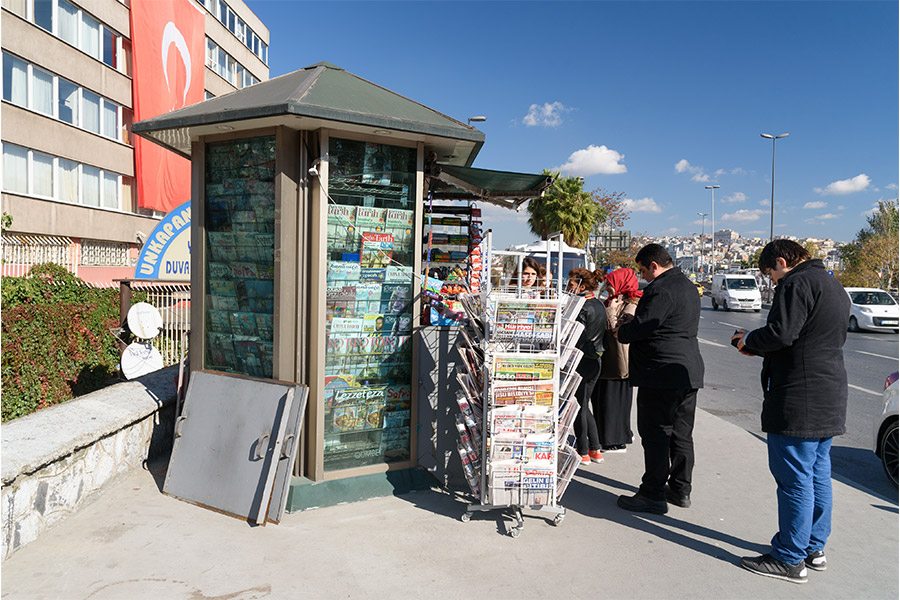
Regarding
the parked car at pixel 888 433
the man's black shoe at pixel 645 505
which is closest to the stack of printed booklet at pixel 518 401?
the man's black shoe at pixel 645 505

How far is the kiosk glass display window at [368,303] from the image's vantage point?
187 inches

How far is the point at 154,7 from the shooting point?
26.6m

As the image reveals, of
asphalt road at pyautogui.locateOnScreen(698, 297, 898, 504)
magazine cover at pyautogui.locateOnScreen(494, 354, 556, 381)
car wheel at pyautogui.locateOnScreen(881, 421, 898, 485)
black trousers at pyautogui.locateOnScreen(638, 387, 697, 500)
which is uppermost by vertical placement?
magazine cover at pyautogui.locateOnScreen(494, 354, 556, 381)

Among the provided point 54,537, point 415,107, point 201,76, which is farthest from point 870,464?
point 201,76

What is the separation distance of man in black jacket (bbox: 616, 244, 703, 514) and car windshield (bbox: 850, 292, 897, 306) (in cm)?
2121

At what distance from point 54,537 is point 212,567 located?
109 centimetres

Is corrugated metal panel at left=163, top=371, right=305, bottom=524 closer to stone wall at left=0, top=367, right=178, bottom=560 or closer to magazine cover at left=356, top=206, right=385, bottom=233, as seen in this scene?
stone wall at left=0, top=367, right=178, bottom=560

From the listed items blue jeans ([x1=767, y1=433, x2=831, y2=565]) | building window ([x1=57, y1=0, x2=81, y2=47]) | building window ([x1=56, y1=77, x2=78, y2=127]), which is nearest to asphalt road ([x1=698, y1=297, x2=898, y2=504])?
blue jeans ([x1=767, y1=433, x2=831, y2=565])

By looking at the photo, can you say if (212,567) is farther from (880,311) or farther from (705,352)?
(880,311)

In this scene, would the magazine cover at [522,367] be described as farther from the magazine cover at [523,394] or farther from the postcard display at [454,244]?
the postcard display at [454,244]

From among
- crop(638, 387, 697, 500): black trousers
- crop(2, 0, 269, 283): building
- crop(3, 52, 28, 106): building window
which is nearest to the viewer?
crop(638, 387, 697, 500): black trousers

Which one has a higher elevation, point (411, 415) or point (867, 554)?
point (411, 415)

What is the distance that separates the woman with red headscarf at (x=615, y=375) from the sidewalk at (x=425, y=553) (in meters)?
1.29

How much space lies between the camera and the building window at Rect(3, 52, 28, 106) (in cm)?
2103
